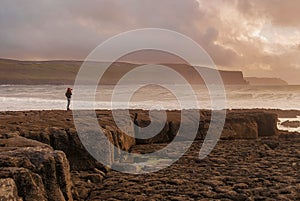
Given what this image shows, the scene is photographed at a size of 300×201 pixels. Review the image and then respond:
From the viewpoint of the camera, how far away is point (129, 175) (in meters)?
8.38

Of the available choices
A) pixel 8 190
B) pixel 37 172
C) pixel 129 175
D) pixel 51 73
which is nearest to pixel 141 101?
pixel 129 175

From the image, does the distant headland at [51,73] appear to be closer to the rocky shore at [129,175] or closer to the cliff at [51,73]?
the cliff at [51,73]

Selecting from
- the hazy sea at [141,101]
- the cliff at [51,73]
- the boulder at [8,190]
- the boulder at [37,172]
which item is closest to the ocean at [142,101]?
the hazy sea at [141,101]

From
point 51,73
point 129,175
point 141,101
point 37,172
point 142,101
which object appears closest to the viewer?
point 37,172

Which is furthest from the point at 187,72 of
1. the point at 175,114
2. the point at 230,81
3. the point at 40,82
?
the point at 175,114

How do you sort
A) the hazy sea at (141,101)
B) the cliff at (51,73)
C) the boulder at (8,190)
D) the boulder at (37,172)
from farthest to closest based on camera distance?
1. the cliff at (51,73)
2. the hazy sea at (141,101)
3. the boulder at (37,172)
4. the boulder at (8,190)

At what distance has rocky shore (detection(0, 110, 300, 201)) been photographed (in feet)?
18.3

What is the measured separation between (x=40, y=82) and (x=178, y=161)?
141 meters

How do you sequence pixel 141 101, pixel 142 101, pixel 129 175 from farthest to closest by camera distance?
pixel 142 101, pixel 141 101, pixel 129 175

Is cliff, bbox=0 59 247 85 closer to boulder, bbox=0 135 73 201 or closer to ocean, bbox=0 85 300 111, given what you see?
ocean, bbox=0 85 300 111

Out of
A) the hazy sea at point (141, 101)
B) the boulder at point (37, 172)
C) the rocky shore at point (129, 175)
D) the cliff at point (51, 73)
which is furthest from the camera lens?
the cliff at point (51, 73)

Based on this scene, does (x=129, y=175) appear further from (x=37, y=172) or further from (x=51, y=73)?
(x=51, y=73)

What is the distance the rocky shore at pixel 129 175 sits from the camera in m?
5.57

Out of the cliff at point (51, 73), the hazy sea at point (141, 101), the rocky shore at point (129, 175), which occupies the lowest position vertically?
the rocky shore at point (129, 175)
